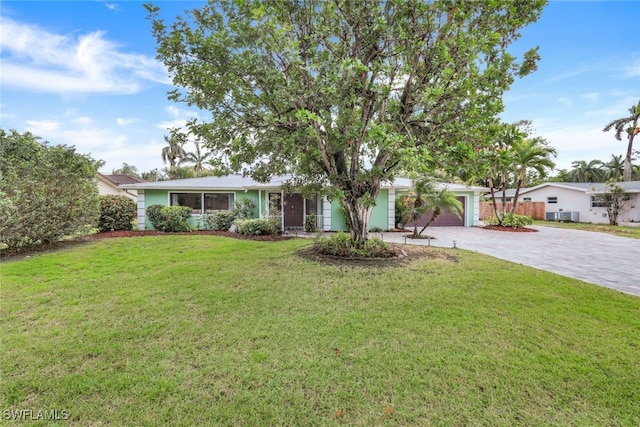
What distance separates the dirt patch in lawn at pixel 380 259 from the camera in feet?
25.1

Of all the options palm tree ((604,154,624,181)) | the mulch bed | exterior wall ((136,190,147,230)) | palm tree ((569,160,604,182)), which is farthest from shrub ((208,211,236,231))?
palm tree ((569,160,604,182))

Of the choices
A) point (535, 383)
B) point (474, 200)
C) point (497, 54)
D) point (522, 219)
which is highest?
point (497, 54)

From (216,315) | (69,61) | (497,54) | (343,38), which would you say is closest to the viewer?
(216,315)

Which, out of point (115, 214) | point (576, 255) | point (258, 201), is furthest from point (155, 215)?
point (576, 255)

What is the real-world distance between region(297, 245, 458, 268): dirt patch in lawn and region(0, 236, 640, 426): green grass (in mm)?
1414

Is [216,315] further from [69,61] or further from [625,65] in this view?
[625,65]

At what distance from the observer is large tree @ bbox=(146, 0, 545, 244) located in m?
6.13

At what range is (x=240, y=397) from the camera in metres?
2.61

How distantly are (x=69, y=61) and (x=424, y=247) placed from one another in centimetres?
1273

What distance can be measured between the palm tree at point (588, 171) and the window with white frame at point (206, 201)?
4732cm

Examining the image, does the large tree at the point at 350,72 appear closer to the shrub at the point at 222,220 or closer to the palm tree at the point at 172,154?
the shrub at the point at 222,220

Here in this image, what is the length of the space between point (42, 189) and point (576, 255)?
1753 cm


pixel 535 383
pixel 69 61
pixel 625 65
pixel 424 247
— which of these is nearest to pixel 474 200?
pixel 625 65

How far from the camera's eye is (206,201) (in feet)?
51.8
